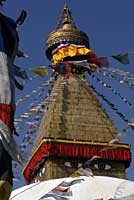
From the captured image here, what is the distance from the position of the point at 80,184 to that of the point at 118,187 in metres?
1.09

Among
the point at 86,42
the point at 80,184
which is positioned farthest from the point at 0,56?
the point at 86,42

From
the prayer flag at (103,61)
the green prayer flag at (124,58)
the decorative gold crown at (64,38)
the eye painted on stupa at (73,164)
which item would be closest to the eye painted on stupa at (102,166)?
the eye painted on stupa at (73,164)

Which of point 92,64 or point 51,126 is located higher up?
point 92,64

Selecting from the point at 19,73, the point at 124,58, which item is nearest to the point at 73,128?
the point at 124,58

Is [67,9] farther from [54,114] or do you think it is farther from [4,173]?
[4,173]

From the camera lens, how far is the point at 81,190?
1256cm

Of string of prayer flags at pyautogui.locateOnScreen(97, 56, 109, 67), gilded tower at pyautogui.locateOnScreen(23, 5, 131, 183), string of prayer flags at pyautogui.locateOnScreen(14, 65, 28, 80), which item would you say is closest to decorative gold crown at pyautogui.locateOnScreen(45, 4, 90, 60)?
gilded tower at pyautogui.locateOnScreen(23, 5, 131, 183)

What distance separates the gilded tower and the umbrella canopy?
6.10ft

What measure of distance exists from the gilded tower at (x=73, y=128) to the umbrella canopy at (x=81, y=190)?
1.86 m

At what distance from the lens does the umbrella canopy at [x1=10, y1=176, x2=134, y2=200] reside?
12.0 meters

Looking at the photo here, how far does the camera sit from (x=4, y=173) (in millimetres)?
4500

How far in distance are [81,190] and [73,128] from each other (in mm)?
4641

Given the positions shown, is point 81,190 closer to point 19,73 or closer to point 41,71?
point 41,71

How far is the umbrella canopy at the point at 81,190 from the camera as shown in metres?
12.0
